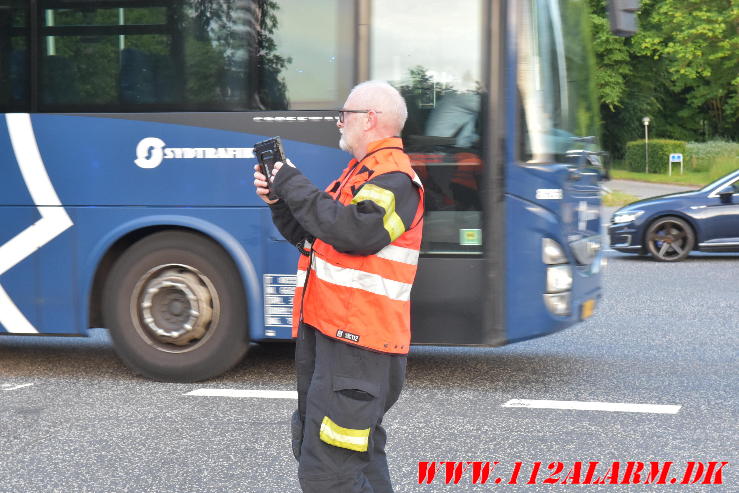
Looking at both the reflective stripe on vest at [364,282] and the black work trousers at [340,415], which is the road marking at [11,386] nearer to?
the black work trousers at [340,415]

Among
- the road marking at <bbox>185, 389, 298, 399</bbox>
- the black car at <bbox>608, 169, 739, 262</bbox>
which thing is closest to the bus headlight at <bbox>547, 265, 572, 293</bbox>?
the road marking at <bbox>185, 389, 298, 399</bbox>

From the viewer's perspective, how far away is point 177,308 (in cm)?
718

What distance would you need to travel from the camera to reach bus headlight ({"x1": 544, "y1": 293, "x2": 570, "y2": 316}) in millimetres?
6816

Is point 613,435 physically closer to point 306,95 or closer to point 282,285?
point 282,285

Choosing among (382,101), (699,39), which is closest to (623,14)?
(382,101)

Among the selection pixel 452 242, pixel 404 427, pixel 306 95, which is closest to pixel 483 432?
pixel 404 427

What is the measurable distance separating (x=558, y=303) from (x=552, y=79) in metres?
1.42

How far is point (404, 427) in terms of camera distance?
6.02 m

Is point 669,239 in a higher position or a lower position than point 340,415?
lower

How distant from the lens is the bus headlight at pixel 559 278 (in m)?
6.81

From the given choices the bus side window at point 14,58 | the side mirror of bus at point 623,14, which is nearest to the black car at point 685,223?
the side mirror of bus at point 623,14

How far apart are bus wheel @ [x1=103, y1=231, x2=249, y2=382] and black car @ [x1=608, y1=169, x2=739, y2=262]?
9279mm

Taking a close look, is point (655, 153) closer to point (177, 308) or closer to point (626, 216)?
Answer: point (626, 216)

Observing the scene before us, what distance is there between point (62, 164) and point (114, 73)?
0.67 m
